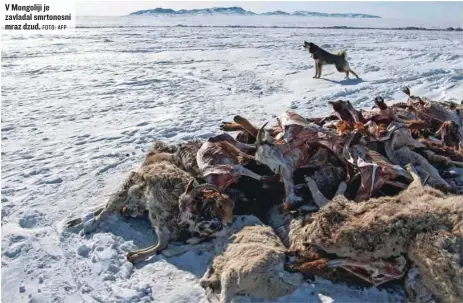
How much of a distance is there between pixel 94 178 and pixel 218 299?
10.6 ft

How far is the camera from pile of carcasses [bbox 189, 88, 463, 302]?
3.25m

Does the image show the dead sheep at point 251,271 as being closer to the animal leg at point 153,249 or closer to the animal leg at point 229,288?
the animal leg at point 229,288

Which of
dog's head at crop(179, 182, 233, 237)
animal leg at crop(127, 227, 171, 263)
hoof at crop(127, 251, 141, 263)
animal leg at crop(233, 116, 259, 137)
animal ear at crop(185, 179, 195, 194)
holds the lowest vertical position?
hoof at crop(127, 251, 141, 263)

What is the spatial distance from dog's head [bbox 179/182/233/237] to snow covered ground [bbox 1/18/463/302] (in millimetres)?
267

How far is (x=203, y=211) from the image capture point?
4.14 m

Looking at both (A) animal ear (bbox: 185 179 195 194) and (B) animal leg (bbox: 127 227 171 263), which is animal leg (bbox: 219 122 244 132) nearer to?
(A) animal ear (bbox: 185 179 195 194)

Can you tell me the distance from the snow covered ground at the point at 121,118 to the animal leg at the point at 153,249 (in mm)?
90

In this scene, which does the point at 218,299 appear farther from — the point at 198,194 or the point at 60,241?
the point at 60,241

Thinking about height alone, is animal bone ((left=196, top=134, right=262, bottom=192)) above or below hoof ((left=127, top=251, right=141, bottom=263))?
above

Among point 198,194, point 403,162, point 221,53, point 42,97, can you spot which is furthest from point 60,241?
point 221,53

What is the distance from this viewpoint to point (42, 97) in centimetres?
1119

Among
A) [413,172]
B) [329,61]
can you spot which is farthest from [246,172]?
[329,61]

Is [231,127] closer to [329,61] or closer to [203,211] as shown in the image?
[203,211]

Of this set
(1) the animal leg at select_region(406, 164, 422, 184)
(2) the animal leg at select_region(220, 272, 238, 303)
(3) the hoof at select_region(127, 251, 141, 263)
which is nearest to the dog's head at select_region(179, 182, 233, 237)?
(3) the hoof at select_region(127, 251, 141, 263)
